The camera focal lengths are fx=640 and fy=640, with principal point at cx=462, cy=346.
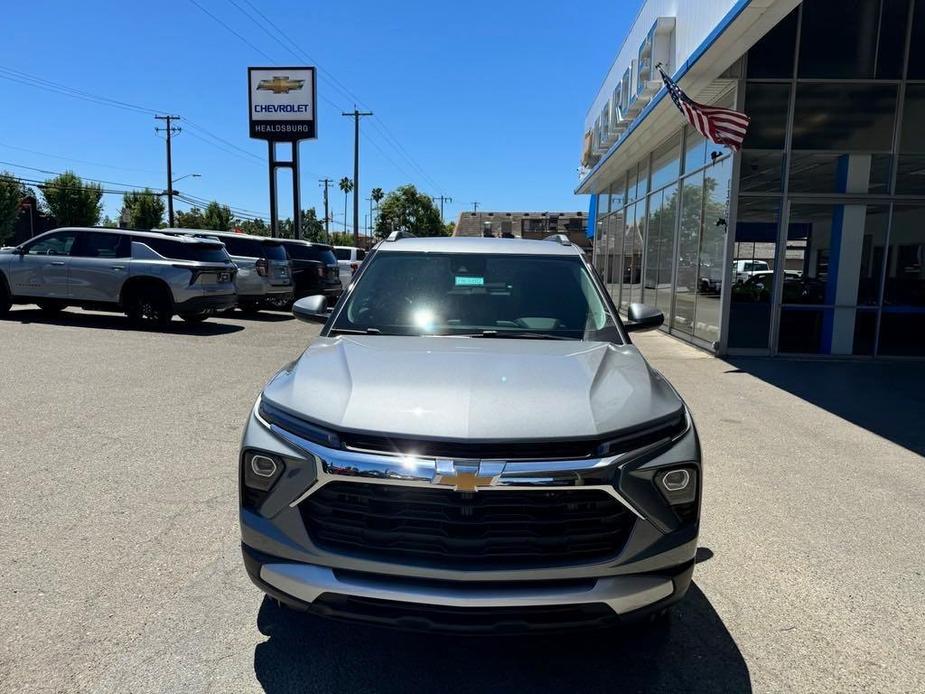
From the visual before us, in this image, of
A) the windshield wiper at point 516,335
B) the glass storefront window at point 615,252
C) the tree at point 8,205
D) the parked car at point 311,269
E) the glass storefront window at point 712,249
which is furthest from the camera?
the tree at point 8,205

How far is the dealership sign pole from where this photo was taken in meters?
25.7

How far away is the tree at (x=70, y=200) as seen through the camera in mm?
47406

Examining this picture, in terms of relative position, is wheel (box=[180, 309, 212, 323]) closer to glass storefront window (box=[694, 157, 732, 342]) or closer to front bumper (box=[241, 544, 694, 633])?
glass storefront window (box=[694, 157, 732, 342])

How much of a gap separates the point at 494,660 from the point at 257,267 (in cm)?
1383

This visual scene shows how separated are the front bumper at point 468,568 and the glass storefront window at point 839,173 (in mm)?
10254

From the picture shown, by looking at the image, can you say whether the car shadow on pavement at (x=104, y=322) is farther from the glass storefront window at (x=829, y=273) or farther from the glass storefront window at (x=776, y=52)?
the glass storefront window at (x=776, y=52)

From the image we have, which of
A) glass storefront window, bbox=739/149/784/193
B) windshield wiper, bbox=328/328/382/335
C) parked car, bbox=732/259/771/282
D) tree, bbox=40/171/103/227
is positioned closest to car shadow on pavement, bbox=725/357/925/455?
parked car, bbox=732/259/771/282

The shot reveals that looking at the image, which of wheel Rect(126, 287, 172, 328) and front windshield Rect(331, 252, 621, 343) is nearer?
front windshield Rect(331, 252, 621, 343)

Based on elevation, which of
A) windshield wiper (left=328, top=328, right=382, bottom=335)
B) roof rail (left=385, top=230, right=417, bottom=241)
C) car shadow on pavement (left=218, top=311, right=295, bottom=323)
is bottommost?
car shadow on pavement (left=218, top=311, right=295, bottom=323)

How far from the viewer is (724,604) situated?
10.4 feet

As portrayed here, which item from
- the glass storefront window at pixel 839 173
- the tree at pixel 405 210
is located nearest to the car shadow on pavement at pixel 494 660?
the glass storefront window at pixel 839 173

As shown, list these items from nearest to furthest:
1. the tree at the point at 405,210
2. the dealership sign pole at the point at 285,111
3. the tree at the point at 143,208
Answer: the dealership sign pole at the point at 285,111 < the tree at the point at 143,208 < the tree at the point at 405,210

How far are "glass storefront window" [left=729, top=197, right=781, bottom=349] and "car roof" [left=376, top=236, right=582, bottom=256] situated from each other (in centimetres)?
790

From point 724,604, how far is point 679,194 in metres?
12.2
